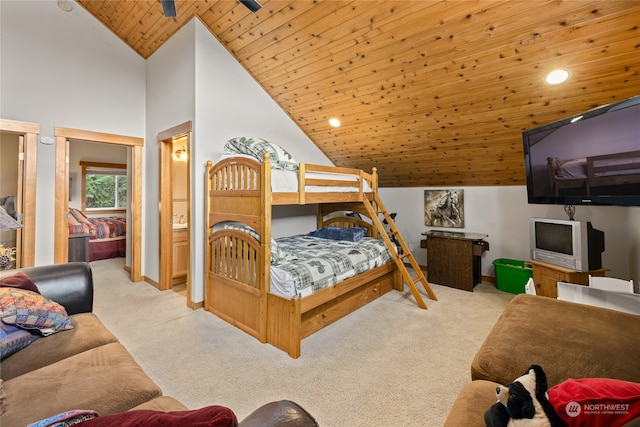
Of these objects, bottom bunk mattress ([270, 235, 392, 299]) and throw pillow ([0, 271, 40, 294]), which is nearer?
throw pillow ([0, 271, 40, 294])

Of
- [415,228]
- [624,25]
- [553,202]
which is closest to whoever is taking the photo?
[624,25]

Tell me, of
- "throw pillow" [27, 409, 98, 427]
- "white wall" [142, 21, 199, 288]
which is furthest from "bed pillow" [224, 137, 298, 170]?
"throw pillow" [27, 409, 98, 427]

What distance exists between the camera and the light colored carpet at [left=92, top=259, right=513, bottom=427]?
5.74 ft

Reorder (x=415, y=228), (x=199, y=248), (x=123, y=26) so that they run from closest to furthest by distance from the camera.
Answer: (x=199, y=248), (x=123, y=26), (x=415, y=228)

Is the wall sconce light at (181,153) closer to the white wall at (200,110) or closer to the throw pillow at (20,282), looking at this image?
the white wall at (200,110)

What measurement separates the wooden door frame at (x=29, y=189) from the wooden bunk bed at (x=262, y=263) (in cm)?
209

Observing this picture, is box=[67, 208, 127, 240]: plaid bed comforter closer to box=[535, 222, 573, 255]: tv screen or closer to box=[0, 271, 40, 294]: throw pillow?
box=[0, 271, 40, 294]: throw pillow

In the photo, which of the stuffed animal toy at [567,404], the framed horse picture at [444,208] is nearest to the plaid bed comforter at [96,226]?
the framed horse picture at [444,208]

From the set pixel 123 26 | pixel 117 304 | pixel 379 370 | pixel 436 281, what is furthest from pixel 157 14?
pixel 436 281

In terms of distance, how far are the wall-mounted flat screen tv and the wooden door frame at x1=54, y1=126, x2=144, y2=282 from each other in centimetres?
482

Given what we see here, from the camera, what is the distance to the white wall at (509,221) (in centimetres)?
304

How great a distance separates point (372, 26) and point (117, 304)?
402 cm

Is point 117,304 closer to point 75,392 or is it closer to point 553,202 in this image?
point 75,392

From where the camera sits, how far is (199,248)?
10.5 feet
